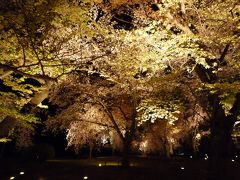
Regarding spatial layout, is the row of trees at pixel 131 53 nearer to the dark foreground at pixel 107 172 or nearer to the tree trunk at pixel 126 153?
the tree trunk at pixel 126 153

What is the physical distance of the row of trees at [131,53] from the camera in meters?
8.27

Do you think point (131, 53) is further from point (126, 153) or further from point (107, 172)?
point (126, 153)

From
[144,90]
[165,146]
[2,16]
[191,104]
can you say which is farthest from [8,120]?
[165,146]

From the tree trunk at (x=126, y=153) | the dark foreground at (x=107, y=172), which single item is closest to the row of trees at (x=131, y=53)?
the tree trunk at (x=126, y=153)

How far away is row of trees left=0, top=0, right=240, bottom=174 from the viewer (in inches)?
326

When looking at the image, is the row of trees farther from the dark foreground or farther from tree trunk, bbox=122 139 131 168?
the dark foreground

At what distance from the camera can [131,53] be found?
14.1 metres

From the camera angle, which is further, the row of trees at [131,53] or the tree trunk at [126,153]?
the tree trunk at [126,153]

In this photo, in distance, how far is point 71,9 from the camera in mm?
8836

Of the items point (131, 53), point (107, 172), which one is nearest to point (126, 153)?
point (107, 172)

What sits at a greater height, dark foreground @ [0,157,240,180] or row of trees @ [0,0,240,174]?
row of trees @ [0,0,240,174]

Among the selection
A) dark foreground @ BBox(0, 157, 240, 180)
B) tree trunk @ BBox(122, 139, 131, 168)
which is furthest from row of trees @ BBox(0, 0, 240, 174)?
→ dark foreground @ BBox(0, 157, 240, 180)

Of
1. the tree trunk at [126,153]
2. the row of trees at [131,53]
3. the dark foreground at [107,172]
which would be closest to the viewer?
the row of trees at [131,53]

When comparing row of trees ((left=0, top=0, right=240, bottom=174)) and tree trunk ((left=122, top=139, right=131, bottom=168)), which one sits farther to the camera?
tree trunk ((left=122, top=139, right=131, bottom=168))
